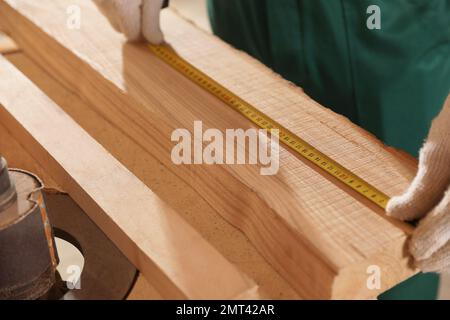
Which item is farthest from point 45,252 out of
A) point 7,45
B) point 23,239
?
point 7,45

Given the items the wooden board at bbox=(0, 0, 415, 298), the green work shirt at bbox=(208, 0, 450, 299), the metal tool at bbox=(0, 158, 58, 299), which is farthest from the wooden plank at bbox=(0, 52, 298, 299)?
the green work shirt at bbox=(208, 0, 450, 299)

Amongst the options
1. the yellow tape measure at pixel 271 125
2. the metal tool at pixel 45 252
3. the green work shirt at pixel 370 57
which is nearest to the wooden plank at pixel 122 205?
the metal tool at pixel 45 252

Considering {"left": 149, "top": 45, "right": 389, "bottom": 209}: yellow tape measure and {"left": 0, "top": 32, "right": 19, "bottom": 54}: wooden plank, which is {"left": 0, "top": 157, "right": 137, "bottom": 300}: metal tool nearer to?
{"left": 149, "top": 45, "right": 389, "bottom": 209}: yellow tape measure

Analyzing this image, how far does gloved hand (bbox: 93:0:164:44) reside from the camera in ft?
4.75

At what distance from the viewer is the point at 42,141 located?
1.18m

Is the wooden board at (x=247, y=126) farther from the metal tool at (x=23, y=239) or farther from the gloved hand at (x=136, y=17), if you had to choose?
the metal tool at (x=23, y=239)

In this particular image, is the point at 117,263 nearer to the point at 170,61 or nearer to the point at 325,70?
the point at 170,61

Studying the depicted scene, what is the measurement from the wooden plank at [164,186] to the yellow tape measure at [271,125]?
20cm

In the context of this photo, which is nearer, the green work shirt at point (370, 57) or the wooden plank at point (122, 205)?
the wooden plank at point (122, 205)

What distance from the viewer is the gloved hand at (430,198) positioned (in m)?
0.93

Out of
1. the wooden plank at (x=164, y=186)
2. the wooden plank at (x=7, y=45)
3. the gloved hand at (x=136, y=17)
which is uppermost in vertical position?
the gloved hand at (x=136, y=17)

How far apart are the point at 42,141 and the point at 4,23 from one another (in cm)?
72
